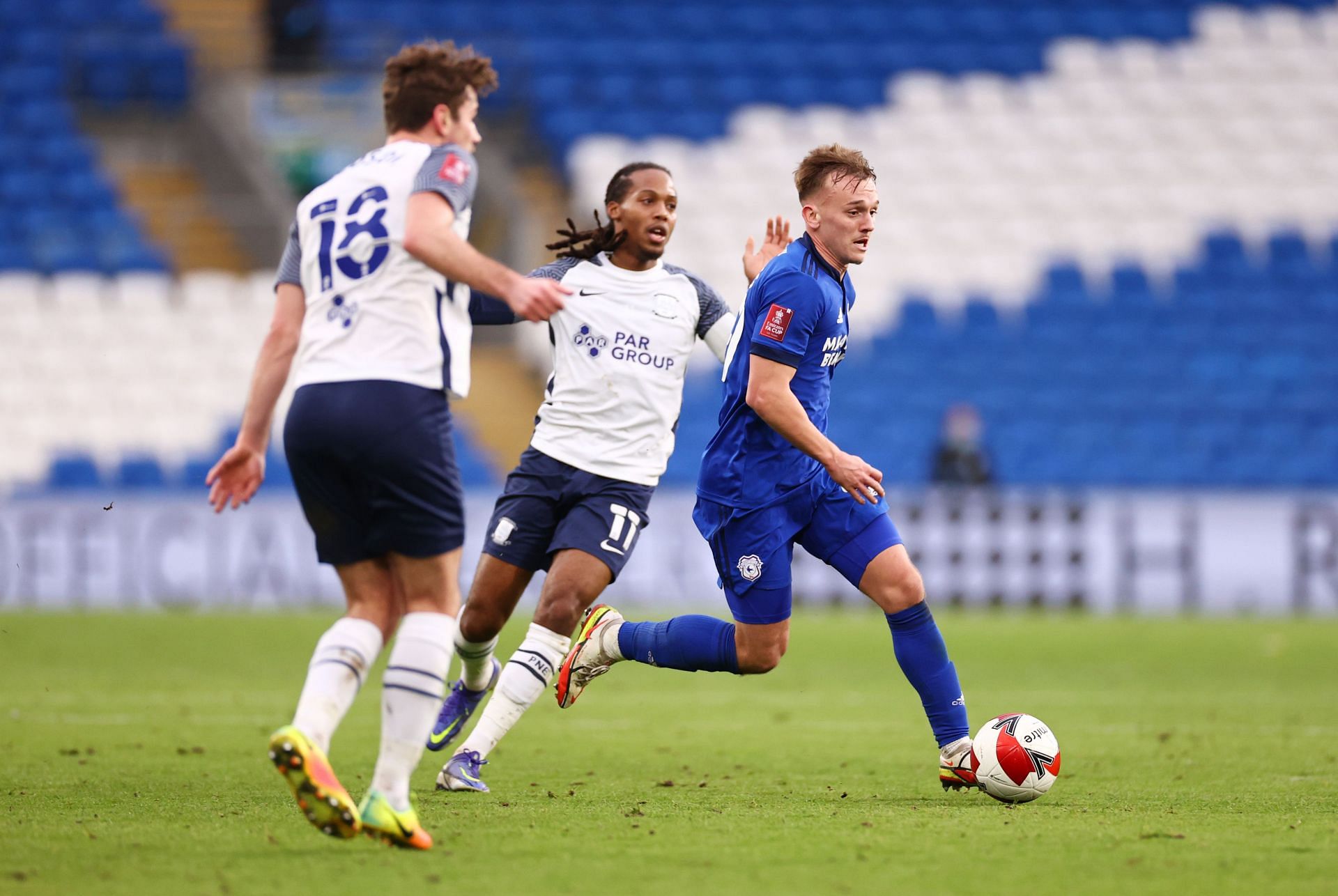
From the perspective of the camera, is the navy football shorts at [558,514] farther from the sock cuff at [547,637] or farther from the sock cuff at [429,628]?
the sock cuff at [429,628]

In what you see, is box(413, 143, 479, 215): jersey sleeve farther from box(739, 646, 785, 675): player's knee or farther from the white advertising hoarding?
the white advertising hoarding

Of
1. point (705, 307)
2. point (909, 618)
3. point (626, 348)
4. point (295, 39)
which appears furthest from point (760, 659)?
point (295, 39)

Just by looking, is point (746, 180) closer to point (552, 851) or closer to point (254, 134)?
point (254, 134)

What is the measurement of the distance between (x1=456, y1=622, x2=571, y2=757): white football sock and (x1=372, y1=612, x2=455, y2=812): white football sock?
1299 mm

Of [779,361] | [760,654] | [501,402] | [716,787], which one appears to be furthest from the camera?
[501,402]

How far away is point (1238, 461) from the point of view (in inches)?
683

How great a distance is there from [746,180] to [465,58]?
585 inches

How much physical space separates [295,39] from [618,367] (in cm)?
1558

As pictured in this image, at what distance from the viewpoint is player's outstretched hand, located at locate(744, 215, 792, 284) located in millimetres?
6324

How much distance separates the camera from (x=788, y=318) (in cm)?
561

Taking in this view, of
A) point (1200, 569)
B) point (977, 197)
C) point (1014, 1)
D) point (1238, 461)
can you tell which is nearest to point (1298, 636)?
point (1200, 569)

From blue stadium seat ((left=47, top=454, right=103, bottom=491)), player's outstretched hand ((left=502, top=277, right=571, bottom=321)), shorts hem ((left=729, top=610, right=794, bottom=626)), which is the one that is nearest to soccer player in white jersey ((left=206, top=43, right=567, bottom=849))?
player's outstretched hand ((left=502, top=277, right=571, bottom=321))

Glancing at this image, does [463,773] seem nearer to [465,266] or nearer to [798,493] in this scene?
[798,493]

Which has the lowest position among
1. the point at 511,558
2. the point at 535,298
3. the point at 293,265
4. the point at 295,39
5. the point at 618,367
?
the point at 511,558
